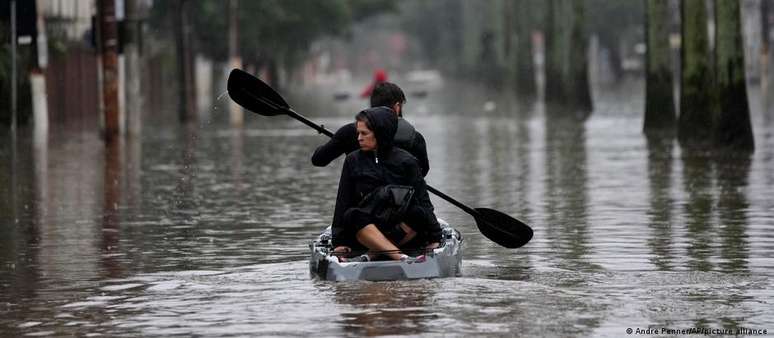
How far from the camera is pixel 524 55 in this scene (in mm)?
88375

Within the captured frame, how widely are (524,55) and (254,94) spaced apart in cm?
7270

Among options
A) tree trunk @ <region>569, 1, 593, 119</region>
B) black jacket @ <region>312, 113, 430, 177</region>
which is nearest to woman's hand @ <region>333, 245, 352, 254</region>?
black jacket @ <region>312, 113, 430, 177</region>

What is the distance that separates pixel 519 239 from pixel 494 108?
178 ft

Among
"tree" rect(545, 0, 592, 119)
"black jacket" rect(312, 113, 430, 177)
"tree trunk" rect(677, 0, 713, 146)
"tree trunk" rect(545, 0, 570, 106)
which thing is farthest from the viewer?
"tree trunk" rect(545, 0, 570, 106)

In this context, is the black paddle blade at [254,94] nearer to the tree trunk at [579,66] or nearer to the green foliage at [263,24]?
the tree trunk at [579,66]

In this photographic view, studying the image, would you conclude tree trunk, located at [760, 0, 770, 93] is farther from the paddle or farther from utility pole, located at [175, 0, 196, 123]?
the paddle

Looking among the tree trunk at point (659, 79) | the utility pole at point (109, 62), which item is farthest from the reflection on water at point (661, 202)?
the utility pole at point (109, 62)

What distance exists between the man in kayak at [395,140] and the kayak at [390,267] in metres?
0.69

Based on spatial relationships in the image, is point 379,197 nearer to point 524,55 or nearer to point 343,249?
point 343,249

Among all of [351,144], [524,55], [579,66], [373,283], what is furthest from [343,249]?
[524,55]

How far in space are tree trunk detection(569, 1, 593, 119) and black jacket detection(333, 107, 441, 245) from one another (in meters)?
45.7

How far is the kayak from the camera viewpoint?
539 inches

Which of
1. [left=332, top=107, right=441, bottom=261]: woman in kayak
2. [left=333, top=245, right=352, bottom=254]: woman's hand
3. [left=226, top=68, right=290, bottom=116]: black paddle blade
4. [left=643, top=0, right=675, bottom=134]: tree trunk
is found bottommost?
[left=643, top=0, right=675, bottom=134]: tree trunk

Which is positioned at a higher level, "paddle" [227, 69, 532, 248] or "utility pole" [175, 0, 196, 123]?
"paddle" [227, 69, 532, 248]
